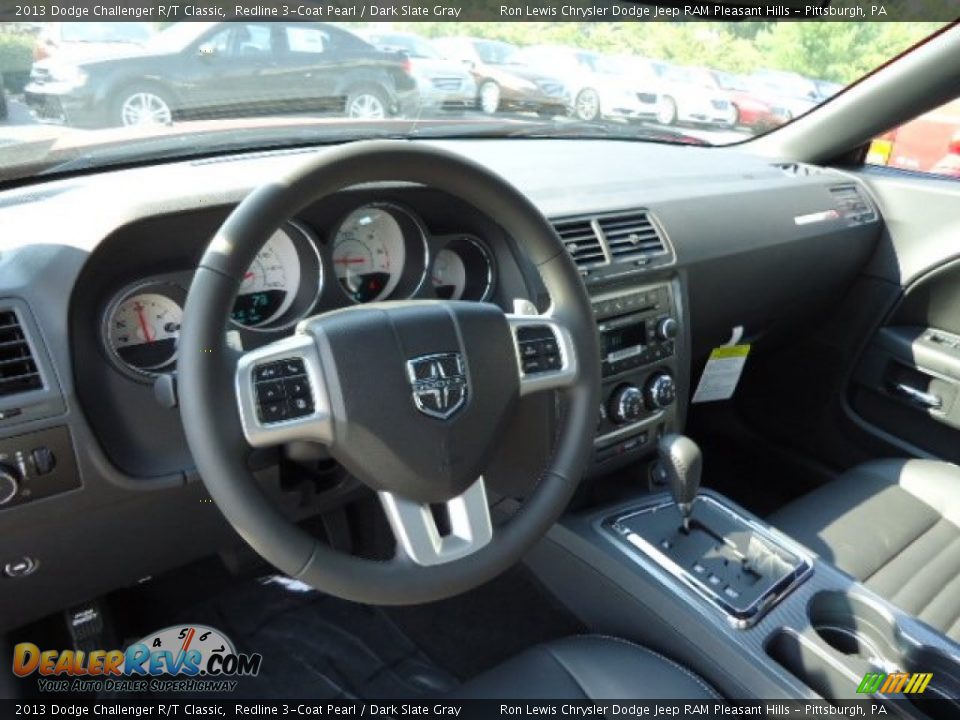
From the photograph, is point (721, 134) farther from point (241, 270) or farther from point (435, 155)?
point (241, 270)

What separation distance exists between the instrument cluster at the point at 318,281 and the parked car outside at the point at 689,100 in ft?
3.47

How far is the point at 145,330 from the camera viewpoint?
1.37m

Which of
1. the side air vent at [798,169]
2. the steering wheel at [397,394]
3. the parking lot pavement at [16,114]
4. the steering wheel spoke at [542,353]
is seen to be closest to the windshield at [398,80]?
the parking lot pavement at [16,114]

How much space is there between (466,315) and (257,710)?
1.13 meters

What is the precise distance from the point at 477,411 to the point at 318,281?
17.4 inches

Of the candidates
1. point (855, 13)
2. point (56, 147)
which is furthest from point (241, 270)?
point (855, 13)

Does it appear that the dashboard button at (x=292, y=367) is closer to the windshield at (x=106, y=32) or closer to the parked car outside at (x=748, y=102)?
the windshield at (x=106, y=32)

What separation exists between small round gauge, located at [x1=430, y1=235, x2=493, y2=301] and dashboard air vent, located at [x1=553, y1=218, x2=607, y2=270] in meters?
0.21

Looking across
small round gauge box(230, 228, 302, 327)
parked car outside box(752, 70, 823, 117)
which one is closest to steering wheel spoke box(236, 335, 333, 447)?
small round gauge box(230, 228, 302, 327)

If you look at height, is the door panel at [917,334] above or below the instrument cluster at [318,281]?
below

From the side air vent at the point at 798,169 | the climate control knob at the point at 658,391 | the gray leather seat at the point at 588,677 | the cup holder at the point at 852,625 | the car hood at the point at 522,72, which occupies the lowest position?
the cup holder at the point at 852,625

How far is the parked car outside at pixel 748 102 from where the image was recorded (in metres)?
2.41

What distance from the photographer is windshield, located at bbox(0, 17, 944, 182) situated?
4.57 feet

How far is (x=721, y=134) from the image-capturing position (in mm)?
2727
